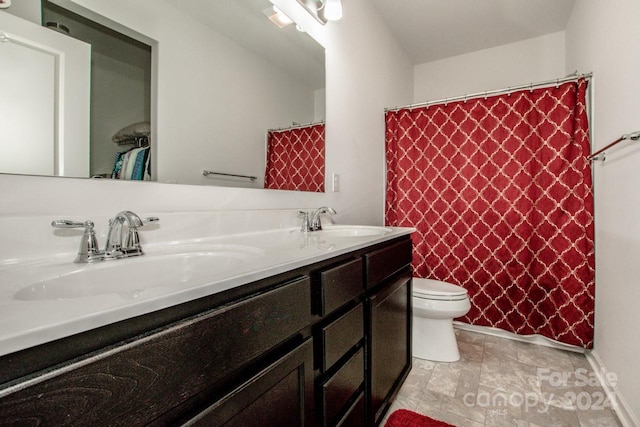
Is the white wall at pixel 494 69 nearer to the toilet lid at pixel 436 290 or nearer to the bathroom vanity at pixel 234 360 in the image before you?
the toilet lid at pixel 436 290

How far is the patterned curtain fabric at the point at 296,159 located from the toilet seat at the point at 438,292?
84 centimetres

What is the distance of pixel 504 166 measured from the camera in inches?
81.0

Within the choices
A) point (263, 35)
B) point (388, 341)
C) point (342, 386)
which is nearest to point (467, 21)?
point (263, 35)

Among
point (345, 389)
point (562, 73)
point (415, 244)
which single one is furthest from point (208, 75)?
point (562, 73)

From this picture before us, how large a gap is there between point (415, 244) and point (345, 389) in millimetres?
1649

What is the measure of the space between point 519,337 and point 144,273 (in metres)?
2.32

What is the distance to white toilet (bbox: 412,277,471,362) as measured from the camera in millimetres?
1707

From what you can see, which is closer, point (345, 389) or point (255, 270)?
point (255, 270)

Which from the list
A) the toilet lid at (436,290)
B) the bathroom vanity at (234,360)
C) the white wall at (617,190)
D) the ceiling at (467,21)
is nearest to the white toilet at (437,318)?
the toilet lid at (436,290)

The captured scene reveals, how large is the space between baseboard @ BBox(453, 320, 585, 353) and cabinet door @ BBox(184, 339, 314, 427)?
1.88 m

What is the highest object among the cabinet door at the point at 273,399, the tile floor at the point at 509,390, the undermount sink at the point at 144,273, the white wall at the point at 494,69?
the white wall at the point at 494,69

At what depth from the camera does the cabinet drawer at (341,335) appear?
78 cm

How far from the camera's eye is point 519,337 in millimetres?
2039

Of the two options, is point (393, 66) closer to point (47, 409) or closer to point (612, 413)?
point (612, 413)
